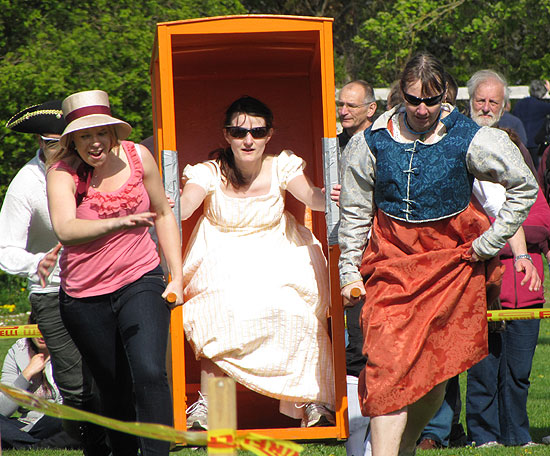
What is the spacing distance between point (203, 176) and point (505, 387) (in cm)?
223

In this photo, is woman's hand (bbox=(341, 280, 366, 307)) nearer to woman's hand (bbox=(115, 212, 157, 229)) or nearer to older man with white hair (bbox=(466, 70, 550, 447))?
woman's hand (bbox=(115, 212, 157, 229))

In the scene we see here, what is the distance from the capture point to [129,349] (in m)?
4.46

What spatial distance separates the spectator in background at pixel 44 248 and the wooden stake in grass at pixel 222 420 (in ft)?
8.38

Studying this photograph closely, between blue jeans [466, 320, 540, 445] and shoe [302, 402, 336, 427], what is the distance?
3.46ft

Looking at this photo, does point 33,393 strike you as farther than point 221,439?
Yes

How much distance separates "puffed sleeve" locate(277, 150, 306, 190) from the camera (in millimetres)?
6012

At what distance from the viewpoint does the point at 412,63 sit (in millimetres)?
4773

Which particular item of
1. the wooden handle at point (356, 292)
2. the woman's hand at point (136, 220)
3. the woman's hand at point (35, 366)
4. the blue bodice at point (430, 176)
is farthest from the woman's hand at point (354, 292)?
the woman's hand at point (35, 366)

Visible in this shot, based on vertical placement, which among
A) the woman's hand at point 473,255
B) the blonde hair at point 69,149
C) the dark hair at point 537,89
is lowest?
the woman's hand at point 473,255

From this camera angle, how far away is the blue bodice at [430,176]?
4.67 meters

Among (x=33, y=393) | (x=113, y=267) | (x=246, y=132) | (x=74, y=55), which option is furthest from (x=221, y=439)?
(x=74, y=55)

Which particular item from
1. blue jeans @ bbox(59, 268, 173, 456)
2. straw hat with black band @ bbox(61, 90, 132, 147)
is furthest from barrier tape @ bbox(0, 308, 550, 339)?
straw hat with black band @ bbox(61, 90, 132, 147)

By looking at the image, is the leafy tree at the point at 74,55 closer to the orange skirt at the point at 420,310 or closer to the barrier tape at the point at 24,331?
the barrier tape at the point at 24,331

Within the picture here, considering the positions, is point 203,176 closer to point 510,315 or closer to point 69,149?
point 69,149
